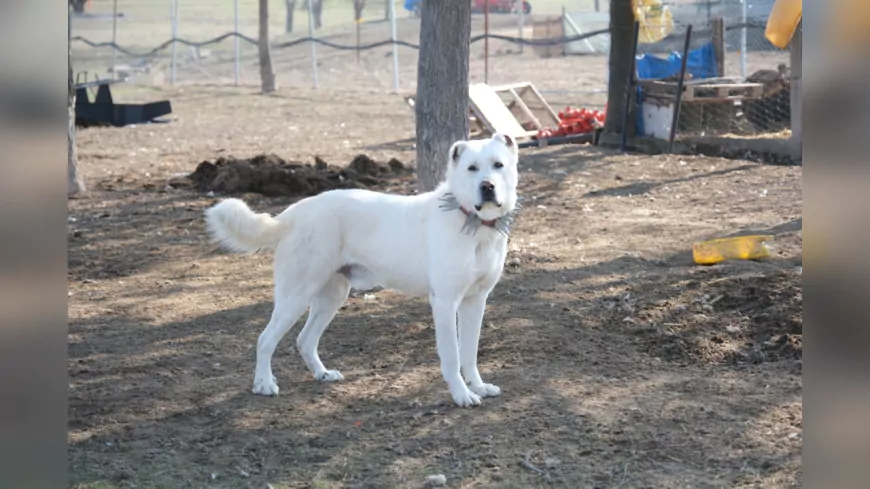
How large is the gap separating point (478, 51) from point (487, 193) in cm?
3139

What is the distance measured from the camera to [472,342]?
5.75 meters

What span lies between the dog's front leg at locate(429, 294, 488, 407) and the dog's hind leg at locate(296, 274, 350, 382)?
0.80 m

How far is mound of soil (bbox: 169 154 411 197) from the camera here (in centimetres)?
1183

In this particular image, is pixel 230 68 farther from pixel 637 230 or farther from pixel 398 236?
pixel 398 236

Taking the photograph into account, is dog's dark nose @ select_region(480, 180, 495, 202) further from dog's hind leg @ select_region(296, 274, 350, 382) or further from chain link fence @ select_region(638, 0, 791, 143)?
chain link fence @ select_region(638, 0, 791, 143)

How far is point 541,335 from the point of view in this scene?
671cm

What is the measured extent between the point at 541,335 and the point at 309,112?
16378 millimetres

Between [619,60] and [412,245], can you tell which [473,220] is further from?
[619,60]

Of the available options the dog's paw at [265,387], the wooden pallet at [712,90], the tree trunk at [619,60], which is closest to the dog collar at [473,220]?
the dog's paw at [265,387]

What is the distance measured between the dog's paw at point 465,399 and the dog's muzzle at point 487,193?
3.40 feet

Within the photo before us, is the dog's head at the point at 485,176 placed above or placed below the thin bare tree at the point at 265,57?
below

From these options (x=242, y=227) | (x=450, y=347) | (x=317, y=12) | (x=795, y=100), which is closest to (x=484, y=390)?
(x=450, y=347)

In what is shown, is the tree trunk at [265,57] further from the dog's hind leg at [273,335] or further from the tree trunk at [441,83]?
the dog's hind leg at [273,335]

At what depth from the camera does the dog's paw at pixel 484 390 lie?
5.69m
